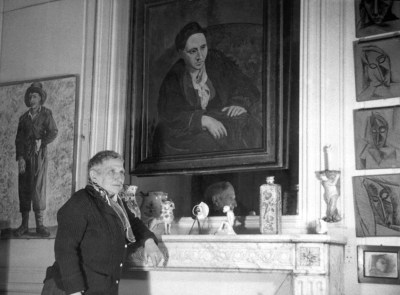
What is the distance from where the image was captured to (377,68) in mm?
4754

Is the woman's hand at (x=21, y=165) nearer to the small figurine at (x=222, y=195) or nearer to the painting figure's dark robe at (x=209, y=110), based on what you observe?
the painting figure's dark robe at (x=209, y=110)

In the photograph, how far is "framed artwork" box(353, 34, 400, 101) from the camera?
468cm

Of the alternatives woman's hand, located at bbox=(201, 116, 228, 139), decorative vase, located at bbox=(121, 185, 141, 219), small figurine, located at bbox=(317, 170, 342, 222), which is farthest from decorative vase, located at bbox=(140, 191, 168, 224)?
small figurine, located at bbox=(317, 170, 342, 222)

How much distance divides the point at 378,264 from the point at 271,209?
78 centimetres

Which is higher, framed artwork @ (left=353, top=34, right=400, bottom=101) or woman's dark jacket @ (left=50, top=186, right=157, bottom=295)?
framed artwork @ (left=353, top=34, right=400, bottom=101)

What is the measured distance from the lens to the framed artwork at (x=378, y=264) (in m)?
4.50

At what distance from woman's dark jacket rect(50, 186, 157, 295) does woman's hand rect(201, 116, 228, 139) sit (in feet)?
3.72

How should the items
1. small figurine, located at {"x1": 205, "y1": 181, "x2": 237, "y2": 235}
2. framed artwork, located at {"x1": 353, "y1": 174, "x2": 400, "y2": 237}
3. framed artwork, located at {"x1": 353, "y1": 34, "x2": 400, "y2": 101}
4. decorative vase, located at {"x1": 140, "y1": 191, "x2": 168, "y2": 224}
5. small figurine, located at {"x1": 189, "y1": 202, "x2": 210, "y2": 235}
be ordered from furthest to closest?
decorative vase, located at {"x1": 140, "y1": 191, "x2": 168, "y2": 224}
small figurine, located at {"x1": 205, "y1": 181, "x2": 237, "y2": 235}
small figurine, located at {"x1": 189, "y1": 202, "x2": 210, "y2": 235}
framed artwork, located at {"x1": 353, "y1": 34, "x2": 400, "y2": 101}
framed artwork, located at {"x1": 353, "y1": 174, "x2": 400, "y2": 237}

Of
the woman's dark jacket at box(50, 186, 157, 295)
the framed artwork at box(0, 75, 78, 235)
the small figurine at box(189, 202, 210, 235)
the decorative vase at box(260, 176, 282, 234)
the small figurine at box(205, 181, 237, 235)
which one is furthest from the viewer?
the framed artwork at box(0, 75, 78, 235)

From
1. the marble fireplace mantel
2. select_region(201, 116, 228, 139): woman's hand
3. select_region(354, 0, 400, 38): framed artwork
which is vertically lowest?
the marble fireplace mantel

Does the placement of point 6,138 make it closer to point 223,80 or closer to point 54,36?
point 54,36

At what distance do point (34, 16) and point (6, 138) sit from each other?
1.16 meters

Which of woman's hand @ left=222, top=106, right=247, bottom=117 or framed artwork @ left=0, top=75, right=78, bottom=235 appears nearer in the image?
woman's hand @ left=222, top=106, right=247, bottom=117

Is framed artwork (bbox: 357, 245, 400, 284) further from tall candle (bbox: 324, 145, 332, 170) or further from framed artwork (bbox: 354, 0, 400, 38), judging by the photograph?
framed artwork (bbox: 354, 0, 400, 38)
